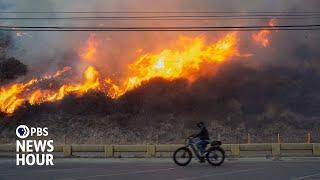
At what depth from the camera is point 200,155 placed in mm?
16953

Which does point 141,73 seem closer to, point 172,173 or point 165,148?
point 165,148

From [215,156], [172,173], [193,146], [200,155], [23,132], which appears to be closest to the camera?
[172,173]

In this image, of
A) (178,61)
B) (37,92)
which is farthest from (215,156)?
(37,92)

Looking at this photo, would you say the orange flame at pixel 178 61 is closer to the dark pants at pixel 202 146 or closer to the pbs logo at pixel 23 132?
the pbs logo at pixel 23 132

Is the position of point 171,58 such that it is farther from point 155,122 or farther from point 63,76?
point 63,76

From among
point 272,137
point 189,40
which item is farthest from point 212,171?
point 189,40

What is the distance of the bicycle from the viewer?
1681 cm

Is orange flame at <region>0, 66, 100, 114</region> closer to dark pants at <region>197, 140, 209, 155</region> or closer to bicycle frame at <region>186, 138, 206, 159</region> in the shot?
bicycle frame at <region>186, 138, 206, 159</region>

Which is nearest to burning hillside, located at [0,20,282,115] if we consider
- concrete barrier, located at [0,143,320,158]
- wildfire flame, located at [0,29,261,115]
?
wildfire flame, located at [0,29,261,115]

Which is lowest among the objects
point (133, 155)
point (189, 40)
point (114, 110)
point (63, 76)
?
point (133, 155)

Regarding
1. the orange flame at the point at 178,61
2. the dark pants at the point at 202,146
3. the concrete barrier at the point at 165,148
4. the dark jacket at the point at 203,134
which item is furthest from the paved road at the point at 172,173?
the orange flame at the point at 178,61

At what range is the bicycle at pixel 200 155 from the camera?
662 inches

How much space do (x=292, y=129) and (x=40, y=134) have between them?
19.5m

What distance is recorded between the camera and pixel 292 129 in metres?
34.9
